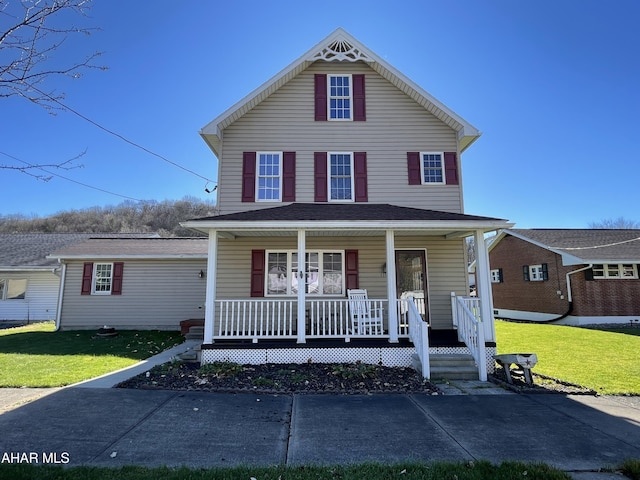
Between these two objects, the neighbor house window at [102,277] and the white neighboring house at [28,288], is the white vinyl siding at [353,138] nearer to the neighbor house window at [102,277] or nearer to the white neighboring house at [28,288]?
the neighbor house window at [102,277]

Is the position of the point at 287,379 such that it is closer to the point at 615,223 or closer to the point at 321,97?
the point at 321,97

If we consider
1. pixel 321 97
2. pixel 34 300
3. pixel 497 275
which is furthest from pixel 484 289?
pixel 34 300

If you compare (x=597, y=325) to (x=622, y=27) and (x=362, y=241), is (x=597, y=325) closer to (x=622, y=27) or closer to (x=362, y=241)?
(x=622, y=27)

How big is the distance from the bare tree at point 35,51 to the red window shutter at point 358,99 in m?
8.18

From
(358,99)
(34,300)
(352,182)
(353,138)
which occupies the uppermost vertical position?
(358,99)

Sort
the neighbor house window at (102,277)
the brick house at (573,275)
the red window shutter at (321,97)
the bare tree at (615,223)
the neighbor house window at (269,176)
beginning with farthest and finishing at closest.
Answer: the bare tree at (615,223) < the brick house at (573,275) < the neighbor house window at (102,277) < the red window shutter at (321,97) < the neighbor house window at (269,176)

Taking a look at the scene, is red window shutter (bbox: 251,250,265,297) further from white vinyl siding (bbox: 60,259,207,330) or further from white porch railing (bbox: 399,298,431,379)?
white vinyl siding (bbox: 60,259,207,330)

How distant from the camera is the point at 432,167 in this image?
10.5 metres

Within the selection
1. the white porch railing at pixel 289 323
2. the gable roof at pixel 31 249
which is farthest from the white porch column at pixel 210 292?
the gable roof at pixel 31 249

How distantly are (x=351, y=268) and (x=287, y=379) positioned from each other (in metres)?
4.07

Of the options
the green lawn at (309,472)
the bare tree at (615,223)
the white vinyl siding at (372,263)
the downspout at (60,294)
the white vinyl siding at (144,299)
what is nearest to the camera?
the green lawn at (309,472)

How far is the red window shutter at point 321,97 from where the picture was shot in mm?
10656

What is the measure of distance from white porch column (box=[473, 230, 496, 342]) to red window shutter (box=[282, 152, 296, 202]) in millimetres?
5348

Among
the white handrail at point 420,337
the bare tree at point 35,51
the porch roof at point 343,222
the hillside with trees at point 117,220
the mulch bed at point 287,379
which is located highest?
the hillside with trees at point 117,220
